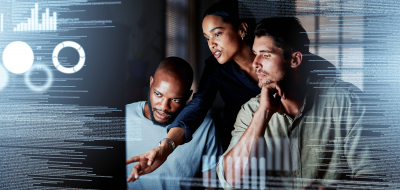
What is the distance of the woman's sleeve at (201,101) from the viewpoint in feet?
4.07

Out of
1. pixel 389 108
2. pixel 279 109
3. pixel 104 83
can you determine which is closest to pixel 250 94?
pixel 279 109

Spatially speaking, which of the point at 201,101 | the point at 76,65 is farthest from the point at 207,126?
the point at 76,65

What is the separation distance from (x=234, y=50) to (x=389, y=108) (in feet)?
2.48

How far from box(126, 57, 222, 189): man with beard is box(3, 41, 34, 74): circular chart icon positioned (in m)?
0.67

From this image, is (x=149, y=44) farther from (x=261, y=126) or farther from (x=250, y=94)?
(x=261, y=126)

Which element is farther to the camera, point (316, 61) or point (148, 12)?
point (148, 12)

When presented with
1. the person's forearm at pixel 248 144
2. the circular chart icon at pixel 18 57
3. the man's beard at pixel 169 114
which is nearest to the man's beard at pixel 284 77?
the person's forearm at pixel 248 144

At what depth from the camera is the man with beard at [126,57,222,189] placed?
126 centimetres

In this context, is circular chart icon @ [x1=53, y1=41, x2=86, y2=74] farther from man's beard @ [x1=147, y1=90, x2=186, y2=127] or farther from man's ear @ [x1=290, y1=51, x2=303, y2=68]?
man's ear @ [x1=290, y1=51, x2=303, y2=68]

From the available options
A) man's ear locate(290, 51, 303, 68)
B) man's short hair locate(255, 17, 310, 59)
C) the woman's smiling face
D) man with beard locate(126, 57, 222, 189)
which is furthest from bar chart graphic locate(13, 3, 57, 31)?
man's ear locate(290, 51, 303, 68)

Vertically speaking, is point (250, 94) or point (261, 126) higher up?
point (250, 94)

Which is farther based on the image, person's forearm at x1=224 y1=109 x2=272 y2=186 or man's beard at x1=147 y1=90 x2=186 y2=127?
man's beard at x1=147 y1=90 x2=186 y2=127

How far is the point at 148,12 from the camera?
4.28ft

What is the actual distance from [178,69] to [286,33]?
21.2 inches
